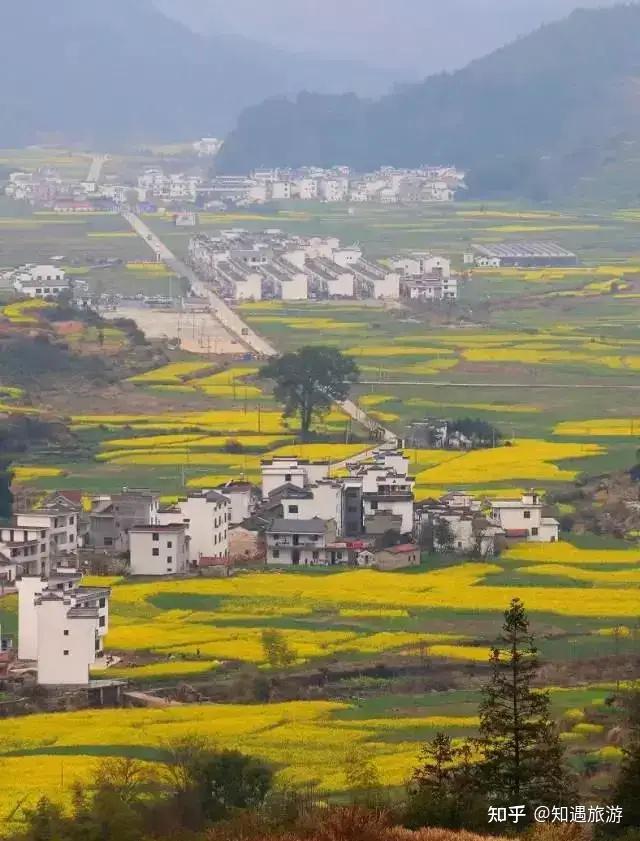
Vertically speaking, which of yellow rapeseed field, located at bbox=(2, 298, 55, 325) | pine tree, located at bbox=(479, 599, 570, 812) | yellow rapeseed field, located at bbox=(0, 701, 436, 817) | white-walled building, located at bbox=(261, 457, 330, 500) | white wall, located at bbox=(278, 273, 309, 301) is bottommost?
yellow rapeseed field, located at bbox=(0, 701, 436, 817)

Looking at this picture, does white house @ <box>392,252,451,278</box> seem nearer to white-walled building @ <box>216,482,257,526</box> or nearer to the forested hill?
white-walled building @ <box>216,482,257,526</box>

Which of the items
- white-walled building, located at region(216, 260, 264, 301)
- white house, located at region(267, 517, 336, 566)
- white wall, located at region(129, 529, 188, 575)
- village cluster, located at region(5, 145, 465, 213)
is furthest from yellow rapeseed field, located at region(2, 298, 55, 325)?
village cluster, located at region(5, 145, 465, 213)

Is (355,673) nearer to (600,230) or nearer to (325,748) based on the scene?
(325,748)

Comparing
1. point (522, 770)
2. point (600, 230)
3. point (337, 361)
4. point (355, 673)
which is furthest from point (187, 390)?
point (600, 230)

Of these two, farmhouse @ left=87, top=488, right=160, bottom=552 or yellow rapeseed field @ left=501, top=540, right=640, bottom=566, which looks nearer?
yellow rapeseed field @ left=501, top=540, right=640, bottom=566

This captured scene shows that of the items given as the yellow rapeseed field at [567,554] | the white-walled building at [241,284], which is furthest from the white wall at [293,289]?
the yellow rapeseed field at [567,554]
